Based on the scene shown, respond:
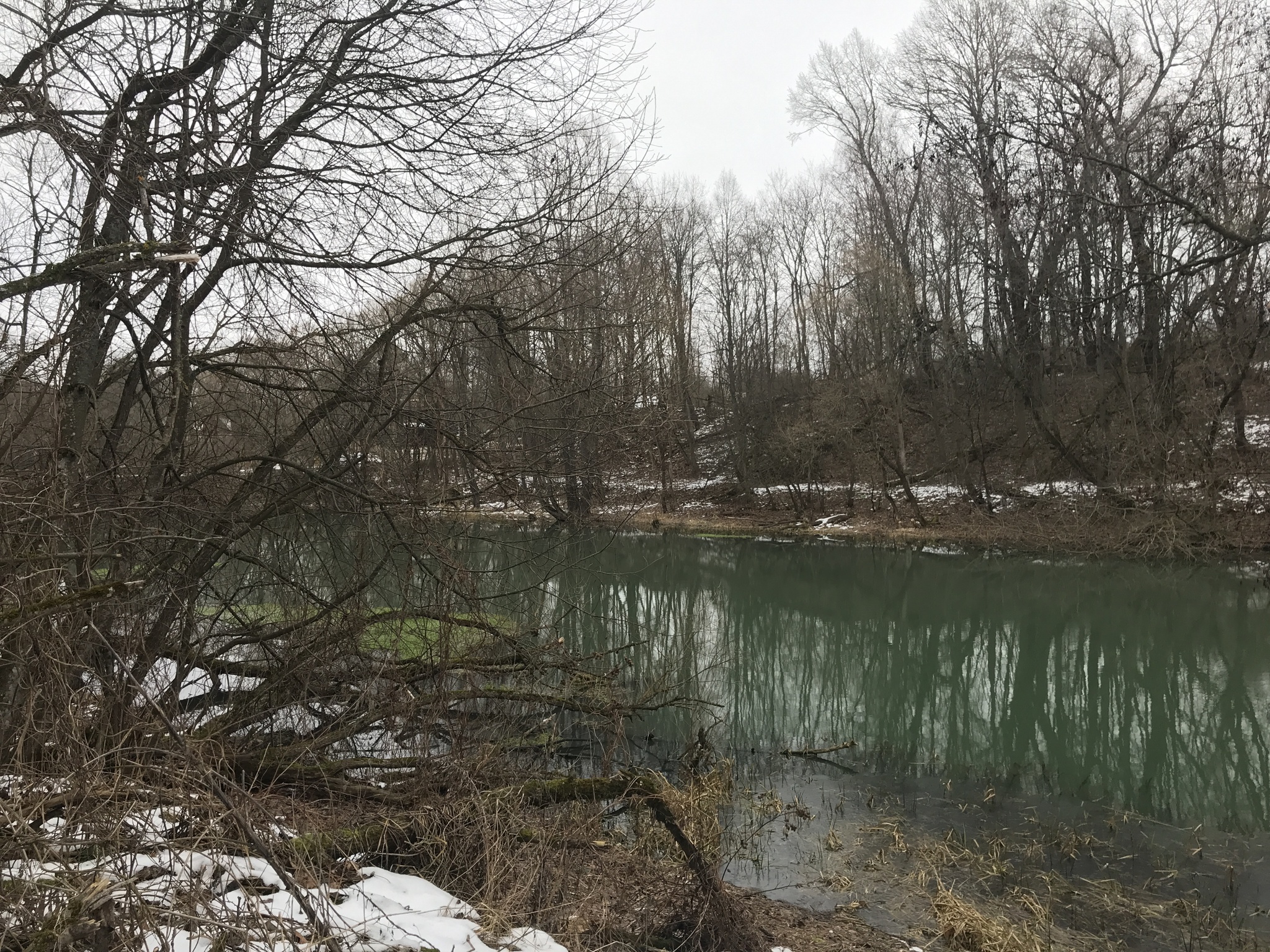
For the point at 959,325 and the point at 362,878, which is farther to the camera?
the point at 959,325

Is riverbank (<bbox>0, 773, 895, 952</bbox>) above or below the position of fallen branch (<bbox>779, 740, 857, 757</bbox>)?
above

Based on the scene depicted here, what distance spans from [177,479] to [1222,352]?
22.8m

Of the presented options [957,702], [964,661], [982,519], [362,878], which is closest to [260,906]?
[362,878]

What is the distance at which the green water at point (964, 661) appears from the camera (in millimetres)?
8422

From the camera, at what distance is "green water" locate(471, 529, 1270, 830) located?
842 cm

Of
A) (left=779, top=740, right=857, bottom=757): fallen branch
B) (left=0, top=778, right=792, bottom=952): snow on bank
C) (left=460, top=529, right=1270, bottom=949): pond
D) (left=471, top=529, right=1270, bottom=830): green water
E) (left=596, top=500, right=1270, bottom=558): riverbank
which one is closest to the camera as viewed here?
(left=0, top=778, right=792, bottom=952): snow on bank

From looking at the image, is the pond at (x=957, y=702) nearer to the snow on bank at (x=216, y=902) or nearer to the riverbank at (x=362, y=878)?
the riverbank at (x=362, y=878)

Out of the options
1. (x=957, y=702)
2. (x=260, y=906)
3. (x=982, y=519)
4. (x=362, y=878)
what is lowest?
(x=957, y=702)

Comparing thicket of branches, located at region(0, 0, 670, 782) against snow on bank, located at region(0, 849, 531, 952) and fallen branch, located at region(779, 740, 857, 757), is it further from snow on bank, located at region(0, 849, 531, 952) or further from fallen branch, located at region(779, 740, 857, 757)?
fallen branch, located at region(779, 740, 857, 757)

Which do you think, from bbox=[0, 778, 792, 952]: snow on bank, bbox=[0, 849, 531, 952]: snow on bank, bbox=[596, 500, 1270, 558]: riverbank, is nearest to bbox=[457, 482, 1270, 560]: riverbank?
bbox=[596, 500, 1270, 558]: riverbank

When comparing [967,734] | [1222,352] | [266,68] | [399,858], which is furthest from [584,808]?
[1222,352]

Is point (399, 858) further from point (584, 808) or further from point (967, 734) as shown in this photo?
point (967, 734)

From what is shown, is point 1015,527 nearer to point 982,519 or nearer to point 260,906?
point 982,519

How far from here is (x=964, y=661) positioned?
43.4 feet
